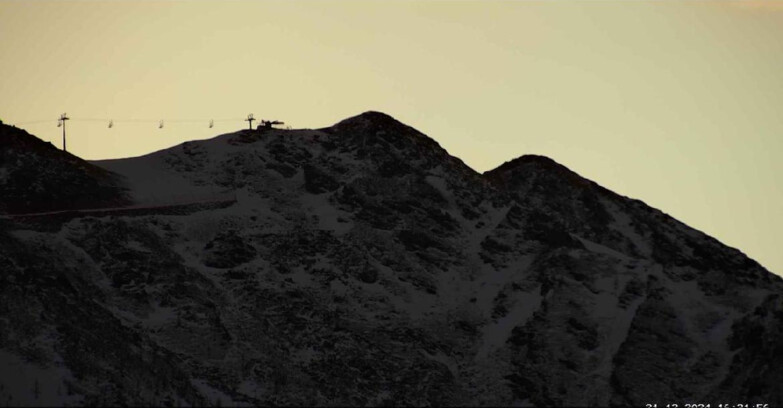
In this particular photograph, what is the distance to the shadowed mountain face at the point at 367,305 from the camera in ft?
552

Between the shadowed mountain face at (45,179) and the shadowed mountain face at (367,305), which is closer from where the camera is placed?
the shadowed mountain face at (367,305)

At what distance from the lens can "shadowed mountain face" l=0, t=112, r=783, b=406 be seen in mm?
168250

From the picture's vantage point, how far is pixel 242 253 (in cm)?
18575

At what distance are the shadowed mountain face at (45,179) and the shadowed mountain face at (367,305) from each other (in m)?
3.12

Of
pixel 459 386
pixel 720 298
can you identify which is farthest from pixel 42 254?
pixel 720 298

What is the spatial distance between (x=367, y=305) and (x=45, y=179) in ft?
89.0

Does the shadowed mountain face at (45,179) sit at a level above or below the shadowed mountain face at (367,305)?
above

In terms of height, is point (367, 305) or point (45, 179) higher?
point (45, 179)

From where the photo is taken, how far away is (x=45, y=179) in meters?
191

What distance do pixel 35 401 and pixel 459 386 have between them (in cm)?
3113

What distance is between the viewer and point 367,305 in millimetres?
182250

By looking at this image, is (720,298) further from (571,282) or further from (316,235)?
(316,235)

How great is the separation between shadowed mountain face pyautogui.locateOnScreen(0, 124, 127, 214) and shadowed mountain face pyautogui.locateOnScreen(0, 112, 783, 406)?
312cm

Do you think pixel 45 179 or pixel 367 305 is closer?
pixel 367 305
